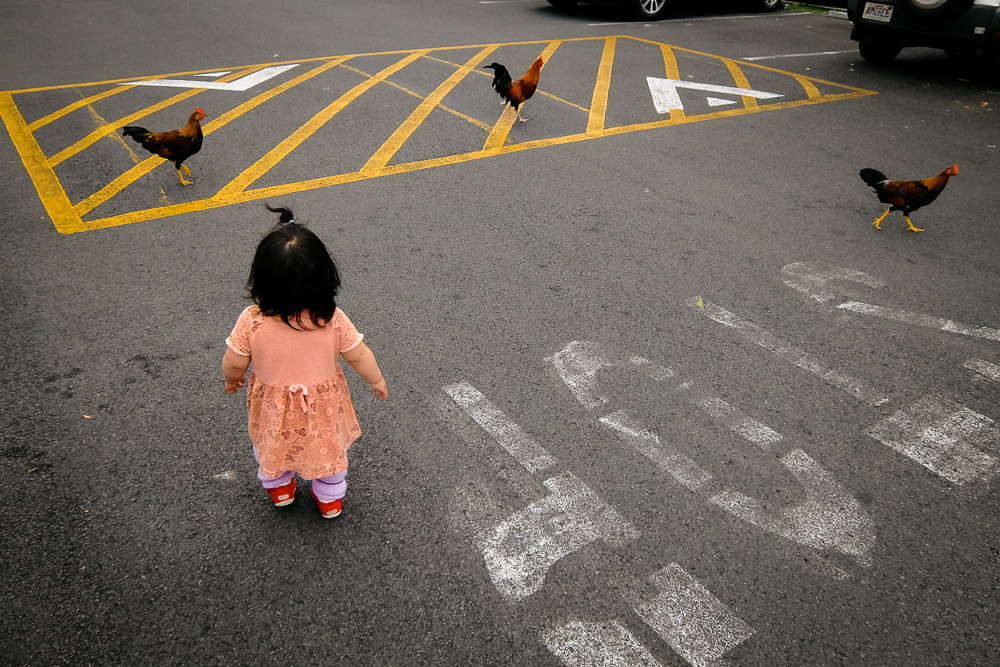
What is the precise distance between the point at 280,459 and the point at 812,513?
91.4 inches

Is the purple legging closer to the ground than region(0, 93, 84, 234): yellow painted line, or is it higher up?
closer to the ground

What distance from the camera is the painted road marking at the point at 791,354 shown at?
3.56 meters

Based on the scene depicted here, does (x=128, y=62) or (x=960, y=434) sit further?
(x=128, y=62)

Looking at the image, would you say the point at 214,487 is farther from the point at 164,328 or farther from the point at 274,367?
the point at 164,328

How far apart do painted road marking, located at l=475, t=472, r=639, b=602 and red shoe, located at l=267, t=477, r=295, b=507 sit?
2.74 feet

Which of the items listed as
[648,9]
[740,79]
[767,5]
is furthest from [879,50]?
[767,5]

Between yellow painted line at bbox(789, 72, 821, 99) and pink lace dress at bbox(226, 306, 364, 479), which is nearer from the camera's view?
pink lace dress at bbox(226, 306, 364, 479)

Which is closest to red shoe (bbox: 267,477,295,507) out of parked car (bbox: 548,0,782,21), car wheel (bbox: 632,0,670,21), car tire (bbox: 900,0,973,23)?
car tire (bbox: 900,0,973,23)

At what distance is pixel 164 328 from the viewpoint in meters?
3.87

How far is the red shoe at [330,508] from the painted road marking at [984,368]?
3.69 meters

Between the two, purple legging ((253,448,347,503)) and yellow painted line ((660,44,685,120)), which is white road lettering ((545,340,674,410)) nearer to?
purple legging ((253,448,347,503))

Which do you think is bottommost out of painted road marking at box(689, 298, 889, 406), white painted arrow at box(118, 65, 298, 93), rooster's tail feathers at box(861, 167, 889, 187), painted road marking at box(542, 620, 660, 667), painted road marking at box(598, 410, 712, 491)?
painted road marking at box(542, 620, 660, 667)

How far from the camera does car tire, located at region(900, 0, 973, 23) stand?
26.8ft

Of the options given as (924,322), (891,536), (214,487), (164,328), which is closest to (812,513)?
(891,536)
